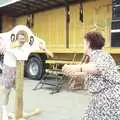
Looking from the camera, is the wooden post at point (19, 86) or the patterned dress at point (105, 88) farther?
the wooden post at point (19, 86)

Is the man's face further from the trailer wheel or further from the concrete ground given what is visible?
the trailer wheel

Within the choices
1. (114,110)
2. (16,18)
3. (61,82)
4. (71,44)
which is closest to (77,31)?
(71,44)

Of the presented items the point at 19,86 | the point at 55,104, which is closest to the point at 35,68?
the point at 55,104

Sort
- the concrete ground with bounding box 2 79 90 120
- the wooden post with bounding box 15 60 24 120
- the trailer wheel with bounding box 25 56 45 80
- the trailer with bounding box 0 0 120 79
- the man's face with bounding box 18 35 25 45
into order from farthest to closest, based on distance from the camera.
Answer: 1. the trailer wheel with bounding box 25 56 45 80
2. the trailer with bounding box 0 0 120 79
3. the concrete ground with bounding box 2 79 90 120
4. the man's face with bounding box 18 35 25 45
5. the wooden post with bounding box 15 60 24 120

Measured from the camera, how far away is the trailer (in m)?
11.5

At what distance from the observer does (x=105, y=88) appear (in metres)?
3.91

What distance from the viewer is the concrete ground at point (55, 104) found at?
7613 millimetres

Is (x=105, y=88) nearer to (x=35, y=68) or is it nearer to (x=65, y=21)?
(x=35, y=68)

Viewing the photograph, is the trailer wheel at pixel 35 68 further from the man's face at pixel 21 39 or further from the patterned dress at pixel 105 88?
the patterned dress at pixel 105 88

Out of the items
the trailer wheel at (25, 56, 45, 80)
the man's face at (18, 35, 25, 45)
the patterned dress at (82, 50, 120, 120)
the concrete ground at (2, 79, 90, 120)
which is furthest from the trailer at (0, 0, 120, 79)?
the patterned dress at (82, 50, 120, 120)

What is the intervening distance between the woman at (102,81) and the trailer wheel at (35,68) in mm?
9896

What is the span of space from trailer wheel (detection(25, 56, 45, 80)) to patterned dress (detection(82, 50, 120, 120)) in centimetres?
988

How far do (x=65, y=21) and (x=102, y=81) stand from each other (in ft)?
36.2

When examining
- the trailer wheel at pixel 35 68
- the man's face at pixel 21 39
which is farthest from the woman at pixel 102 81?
the trailer wheel at pixel 35 68
